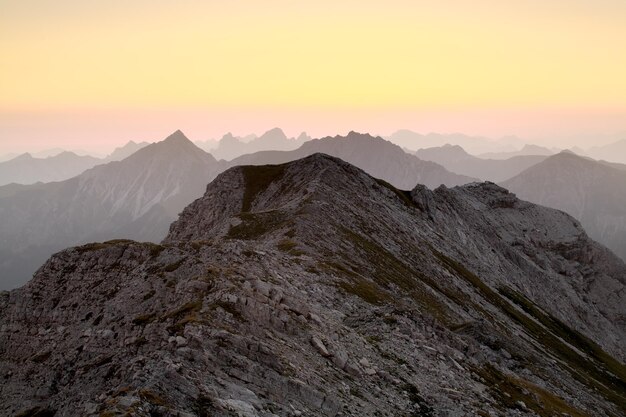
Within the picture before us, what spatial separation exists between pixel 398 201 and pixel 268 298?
8356 cm

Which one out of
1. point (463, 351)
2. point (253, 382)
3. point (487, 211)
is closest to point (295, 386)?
point (253, 382)

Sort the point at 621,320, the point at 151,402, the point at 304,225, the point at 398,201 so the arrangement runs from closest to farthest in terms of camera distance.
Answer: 1. the point at 151,402
2. the point at 304,225
3. the point at 398,201
4. the point at 621,320

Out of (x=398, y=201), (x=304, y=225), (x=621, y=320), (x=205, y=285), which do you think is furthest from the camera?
(x=621, y=320)

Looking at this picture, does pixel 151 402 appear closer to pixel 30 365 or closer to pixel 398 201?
pixel 30 365

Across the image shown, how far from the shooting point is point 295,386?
30.7 metres

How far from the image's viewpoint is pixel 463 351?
165ft

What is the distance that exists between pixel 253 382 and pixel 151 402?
7.08 m

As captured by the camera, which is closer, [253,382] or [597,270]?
[253,382]

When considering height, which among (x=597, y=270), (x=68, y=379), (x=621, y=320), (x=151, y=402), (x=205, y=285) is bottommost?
(x=621, y=320)

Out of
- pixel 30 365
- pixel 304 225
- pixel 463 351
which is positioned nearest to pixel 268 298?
pixel 30 365

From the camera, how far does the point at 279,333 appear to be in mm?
36312

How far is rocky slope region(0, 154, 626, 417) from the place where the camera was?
29.0 meters

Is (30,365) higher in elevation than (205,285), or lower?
lower

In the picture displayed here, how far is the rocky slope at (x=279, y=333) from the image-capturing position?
28953mm
